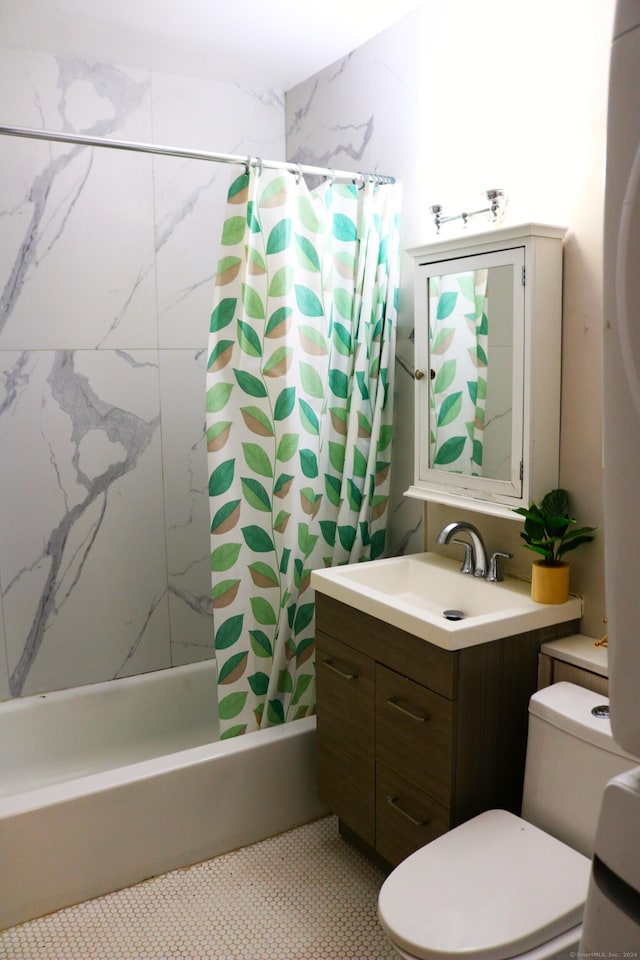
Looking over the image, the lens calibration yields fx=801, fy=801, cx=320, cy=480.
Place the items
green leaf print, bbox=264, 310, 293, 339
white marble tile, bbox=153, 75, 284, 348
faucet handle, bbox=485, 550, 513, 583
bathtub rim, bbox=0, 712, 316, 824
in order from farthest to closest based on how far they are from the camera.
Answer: white marble tile, bbox=153, 75, 284, 348, green leaf print, bbox=264, 310, 293, 339, faucet handle, bbox=485, 550, 513, 583, bathtub rim, bbox=0, 712, 316, 824

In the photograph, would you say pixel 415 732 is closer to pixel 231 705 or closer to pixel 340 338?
pixel 231 705

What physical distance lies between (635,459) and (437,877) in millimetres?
1338

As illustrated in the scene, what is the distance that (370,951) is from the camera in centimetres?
202

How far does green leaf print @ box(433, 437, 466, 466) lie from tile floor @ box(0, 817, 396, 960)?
1213 millimetres

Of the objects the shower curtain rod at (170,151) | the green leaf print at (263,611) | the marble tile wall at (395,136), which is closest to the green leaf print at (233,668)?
the green leaf print at (263,611)

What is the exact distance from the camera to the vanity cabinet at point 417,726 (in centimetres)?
191

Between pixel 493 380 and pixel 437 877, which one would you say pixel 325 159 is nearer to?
pixel 493 380

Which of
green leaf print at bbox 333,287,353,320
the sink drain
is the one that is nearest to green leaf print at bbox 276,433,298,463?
green leaf print at bbox 333,287,353,320

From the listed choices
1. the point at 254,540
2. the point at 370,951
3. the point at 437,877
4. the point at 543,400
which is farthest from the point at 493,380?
the point at 370,951

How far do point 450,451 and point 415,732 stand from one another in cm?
83

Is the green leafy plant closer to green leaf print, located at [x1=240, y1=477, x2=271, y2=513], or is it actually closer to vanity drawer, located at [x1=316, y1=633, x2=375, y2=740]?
vanity drawer, located at [x1=316, y1=633, x2=375, y2=740]

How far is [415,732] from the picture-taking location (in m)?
2.01

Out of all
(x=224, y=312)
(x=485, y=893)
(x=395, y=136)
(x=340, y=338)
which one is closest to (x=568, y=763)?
(x=485, y=893)

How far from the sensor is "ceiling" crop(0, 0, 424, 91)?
8.05 ft
